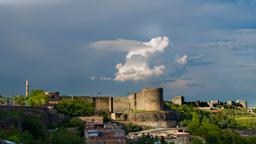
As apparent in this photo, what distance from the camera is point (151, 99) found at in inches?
3976

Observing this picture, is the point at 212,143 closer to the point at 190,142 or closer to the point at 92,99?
the point at 190,142

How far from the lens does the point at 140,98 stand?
10275 cm

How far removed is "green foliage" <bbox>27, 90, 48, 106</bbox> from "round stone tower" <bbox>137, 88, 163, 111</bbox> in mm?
14176

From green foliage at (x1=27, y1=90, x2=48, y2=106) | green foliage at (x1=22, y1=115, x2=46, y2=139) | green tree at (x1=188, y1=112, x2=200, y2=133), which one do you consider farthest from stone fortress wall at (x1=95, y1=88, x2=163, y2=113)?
Answer: green foliage at (x1=22, y1=115, x2=46, y2=139)

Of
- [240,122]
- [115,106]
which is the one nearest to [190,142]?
A: [115,106]

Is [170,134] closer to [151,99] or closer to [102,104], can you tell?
[151,99]

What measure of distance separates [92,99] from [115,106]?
3621 mm

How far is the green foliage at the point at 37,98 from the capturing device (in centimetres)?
9331

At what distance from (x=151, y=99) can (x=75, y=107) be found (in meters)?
11.8

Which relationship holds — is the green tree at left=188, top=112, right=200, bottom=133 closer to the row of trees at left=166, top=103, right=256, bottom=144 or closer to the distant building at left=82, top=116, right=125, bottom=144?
the row of trees at left=166, top=103, right=256, bottom=144

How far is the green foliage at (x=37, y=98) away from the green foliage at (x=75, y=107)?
222 centimetres

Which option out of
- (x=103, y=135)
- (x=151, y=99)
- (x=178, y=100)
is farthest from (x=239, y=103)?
(x=103, y=135)

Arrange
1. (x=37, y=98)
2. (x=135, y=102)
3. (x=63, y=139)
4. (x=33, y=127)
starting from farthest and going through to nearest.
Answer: (x=135, y=102), (x=37, y=98), (x=33, y=127), (x=63, y=139)

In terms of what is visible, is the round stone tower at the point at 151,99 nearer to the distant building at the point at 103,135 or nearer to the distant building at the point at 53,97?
the distant building at the point at 53,97
